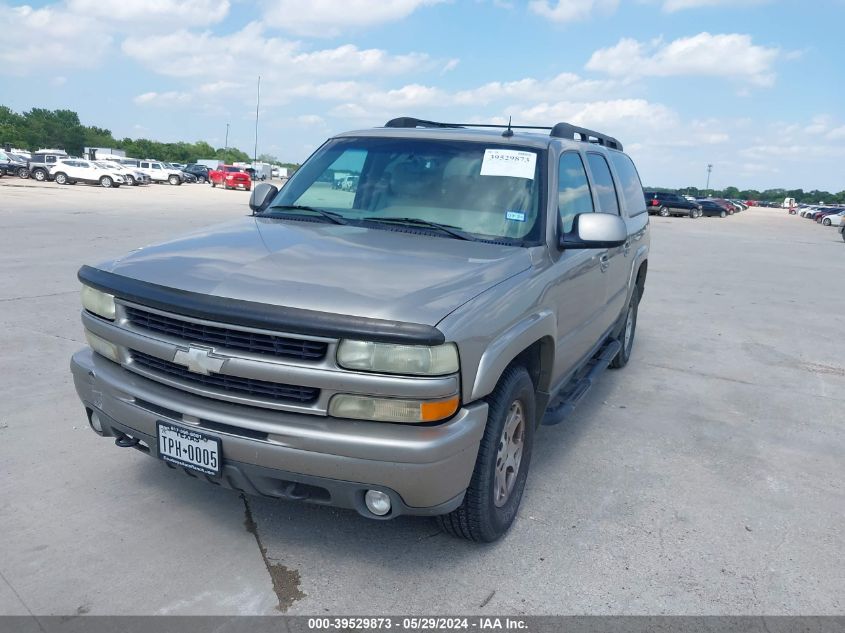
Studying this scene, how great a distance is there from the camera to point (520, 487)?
3.48 meters

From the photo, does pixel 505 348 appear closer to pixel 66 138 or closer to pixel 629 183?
pixel 629 183

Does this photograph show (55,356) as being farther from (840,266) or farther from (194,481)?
(840,266)

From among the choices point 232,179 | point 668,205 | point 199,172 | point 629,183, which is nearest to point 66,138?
point 199,172

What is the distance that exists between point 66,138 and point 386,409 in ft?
374

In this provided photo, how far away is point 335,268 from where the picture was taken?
118 inches

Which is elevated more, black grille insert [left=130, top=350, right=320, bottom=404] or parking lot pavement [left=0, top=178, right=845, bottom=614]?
black grille insert [left=130, top=350, right=320, bottom=404]

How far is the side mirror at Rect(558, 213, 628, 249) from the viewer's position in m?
3.64

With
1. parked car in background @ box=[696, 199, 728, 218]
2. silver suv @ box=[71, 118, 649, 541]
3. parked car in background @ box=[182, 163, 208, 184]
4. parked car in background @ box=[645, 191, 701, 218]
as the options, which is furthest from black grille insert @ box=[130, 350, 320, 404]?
parked car in background @ box=[182, 163, 208, 184]

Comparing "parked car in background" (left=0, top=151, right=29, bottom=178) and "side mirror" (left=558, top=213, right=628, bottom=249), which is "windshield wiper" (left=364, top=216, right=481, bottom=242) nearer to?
"side mirror" (left=558, top=213, right=628, bottom=249)

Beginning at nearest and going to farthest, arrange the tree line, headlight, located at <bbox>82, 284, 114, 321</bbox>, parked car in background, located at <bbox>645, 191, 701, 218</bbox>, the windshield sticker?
headlight, located at <bbox>82, 284, 114, 321</bbox> < the windshield sticker < parked car in background, located at <bbox>645, 191, 701, 218</bbox> < the tree line

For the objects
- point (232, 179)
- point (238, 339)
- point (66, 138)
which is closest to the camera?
point (238, 339)

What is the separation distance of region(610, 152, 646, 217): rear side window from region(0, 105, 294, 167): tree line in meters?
94.4

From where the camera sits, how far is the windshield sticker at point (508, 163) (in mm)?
3891

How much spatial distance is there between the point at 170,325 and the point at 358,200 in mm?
1505
